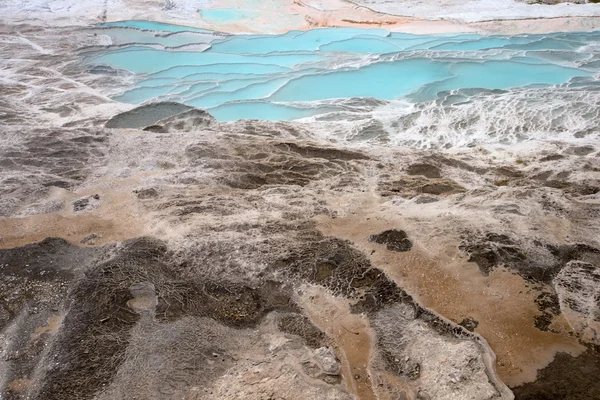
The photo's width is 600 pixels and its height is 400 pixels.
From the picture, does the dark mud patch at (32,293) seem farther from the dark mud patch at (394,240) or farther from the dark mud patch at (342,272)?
the dark mud patch at (394,240)

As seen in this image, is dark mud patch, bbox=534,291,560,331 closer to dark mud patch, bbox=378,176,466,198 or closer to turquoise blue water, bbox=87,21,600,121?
dark mud patch, bbox=378,176,466,198

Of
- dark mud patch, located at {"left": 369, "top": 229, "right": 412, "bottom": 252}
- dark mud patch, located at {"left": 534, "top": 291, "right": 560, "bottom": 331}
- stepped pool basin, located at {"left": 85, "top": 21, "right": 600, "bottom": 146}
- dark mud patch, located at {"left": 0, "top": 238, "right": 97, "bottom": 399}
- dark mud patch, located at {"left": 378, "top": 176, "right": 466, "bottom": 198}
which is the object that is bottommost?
dark mud patch, located at {"left": 0, "top": 238, "right": 97, "bottom": 399}

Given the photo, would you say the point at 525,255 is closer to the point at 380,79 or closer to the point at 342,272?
the point at 342,272

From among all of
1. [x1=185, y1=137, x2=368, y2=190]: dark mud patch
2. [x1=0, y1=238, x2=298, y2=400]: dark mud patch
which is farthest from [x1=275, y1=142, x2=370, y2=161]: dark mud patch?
[x1=0, y1=238, x2=298, y2=400]: dark mud patch

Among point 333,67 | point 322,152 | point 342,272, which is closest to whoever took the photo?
point 342,272

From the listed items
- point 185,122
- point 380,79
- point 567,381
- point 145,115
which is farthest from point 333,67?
point 567,381

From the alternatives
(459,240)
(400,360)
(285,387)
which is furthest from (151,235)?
(459,240)
